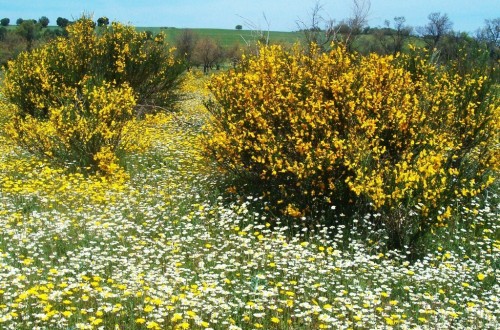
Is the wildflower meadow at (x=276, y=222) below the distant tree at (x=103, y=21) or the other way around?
below

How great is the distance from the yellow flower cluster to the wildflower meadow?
0.11 ft

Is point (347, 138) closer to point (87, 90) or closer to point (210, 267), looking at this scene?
point (210, 267)

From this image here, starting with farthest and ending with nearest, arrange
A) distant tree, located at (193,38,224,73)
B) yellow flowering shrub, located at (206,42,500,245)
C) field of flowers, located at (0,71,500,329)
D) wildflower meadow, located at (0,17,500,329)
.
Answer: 1. distant tree, located at (193,38,224,73)
2. yellow flowering shrub, located at (206,42,500,245)
3. wildflower meadow, located at (0,17,500,329)
4. field of flowers, located at (0,71,500,329)

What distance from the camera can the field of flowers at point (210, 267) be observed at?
458 centimetres

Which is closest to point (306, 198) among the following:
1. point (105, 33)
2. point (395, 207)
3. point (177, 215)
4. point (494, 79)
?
point (395, 207)

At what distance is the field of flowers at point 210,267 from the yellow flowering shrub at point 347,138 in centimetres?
52

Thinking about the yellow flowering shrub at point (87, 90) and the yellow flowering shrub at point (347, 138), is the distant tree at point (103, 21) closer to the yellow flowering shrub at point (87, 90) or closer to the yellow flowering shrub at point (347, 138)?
the yellow flowering shrub at point (87, 90)

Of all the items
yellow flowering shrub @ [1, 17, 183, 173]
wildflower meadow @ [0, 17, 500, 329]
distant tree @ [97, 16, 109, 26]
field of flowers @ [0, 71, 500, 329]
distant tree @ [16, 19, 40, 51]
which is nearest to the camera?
field of flowers @ [0, 71, 500, 329]

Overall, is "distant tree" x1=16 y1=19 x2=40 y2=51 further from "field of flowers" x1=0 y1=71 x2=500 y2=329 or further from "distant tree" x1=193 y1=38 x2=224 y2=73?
"field of flowers" x1=0 y1=71 x2=500 y2=329

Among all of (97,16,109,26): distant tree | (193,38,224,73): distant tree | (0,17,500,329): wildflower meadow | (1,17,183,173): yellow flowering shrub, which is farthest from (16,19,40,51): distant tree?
(0,17,500,329): wildflower meadow

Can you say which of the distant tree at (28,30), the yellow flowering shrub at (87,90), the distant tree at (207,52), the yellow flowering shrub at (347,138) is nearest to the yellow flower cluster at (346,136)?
the yellow flowering shrub at (347,138)

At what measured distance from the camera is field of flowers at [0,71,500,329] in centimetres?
458

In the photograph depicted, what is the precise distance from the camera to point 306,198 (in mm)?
7297

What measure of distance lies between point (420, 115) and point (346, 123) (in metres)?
1.01
